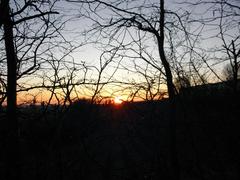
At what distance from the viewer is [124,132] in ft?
28.8

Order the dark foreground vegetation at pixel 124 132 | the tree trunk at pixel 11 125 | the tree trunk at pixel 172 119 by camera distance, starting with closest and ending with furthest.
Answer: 1. the tree trunk at pixel 11 125
2. the dark foreground vegetation at pixel 124 132
3. the tree trunk at pixel 172 119

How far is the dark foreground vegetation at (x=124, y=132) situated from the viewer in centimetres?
415

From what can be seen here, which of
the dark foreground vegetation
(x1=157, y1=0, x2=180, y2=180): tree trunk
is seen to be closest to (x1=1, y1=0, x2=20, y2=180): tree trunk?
the dark foreground vegetation

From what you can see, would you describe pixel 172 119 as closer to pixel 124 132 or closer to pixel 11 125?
pixel 11 125

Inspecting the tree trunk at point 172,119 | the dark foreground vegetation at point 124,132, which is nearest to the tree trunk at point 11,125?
the dark foreground vegetation at point 124,132

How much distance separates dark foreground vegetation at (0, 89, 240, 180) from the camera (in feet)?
13.6

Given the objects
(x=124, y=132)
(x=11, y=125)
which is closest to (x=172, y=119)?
(x=11, y=125)

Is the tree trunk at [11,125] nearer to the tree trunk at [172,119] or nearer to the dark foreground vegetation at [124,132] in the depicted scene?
the dark foreground vegetation at [124,132]

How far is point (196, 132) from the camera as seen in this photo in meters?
6.94

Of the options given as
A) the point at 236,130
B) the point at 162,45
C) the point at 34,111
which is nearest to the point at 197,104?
the point at 236,130

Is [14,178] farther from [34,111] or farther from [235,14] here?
[235,14]

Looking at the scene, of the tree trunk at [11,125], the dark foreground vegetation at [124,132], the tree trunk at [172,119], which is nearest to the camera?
the tree trunk at [11,125]

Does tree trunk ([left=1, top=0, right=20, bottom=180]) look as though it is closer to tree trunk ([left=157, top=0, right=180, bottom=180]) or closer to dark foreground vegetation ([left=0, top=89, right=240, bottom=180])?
dark foreground vegetation ([left=0, top=89, right=240, bottom=180])

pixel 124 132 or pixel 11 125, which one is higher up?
pixel 11 125
